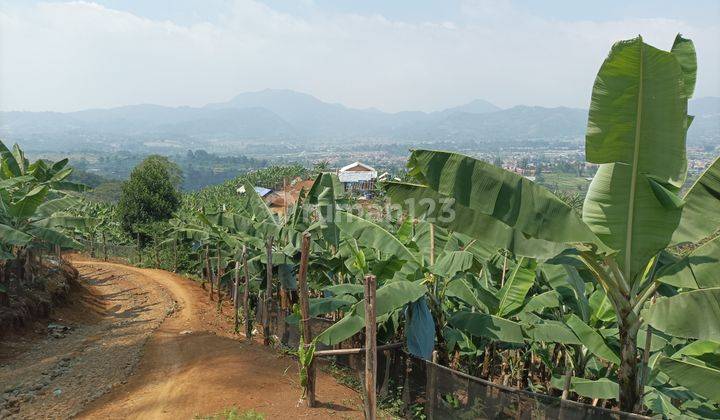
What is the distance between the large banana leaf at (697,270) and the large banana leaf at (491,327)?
1816mm

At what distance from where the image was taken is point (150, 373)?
29.0 ft

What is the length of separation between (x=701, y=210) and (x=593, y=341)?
172 centimetres

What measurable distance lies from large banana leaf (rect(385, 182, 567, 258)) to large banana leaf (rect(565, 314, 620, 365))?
1429 millimetres

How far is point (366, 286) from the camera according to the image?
524 cm

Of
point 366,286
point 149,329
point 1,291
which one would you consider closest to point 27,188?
point 1,291

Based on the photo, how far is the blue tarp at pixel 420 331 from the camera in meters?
6.18

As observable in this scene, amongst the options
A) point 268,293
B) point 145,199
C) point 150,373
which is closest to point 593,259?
point 268,293

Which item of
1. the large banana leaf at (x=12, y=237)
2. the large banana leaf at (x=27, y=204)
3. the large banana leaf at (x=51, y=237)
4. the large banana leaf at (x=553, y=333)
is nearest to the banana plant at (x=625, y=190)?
the large banana leaf at (x=553, y=333)

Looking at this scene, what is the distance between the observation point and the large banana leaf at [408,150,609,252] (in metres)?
4.00

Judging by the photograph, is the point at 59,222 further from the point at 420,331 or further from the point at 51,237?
the point at 420,331

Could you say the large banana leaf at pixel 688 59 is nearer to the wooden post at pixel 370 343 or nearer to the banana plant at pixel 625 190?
the banana plant at pixel 625 190

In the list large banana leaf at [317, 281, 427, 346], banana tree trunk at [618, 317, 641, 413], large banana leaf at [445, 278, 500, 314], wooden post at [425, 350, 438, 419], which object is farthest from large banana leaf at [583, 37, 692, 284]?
wooden post at [425, 350, 438, 419]

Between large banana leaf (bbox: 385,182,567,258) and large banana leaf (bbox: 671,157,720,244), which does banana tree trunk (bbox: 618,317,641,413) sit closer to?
large banana leaf (bbox: 671,157,720,244)

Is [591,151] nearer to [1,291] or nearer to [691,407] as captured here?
[691,407]
